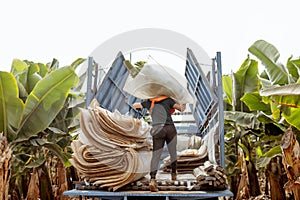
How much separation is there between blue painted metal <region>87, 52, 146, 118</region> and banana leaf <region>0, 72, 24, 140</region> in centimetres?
136

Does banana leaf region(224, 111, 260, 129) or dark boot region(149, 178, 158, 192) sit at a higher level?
banana leaf region(224, 111, 260, 129)

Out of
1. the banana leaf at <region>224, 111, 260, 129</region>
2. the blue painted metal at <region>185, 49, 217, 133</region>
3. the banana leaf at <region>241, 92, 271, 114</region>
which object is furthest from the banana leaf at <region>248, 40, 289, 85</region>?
the blue painted metal at <region>185, 49, 217, 133</region>

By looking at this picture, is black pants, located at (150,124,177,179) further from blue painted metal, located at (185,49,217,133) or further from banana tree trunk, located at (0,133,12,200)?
banana tree trunk, located at (0,133,12,200)

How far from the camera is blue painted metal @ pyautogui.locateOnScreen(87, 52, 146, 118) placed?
4.57 metres

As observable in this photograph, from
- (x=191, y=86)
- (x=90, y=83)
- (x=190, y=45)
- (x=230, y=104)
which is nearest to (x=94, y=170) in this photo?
(x=90, y=83)

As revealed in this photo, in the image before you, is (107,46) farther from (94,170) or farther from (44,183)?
(44,183)

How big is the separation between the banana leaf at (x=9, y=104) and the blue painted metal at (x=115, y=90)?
1358 millimetres

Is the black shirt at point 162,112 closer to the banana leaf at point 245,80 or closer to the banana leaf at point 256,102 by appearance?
the banana leaf at point 256,102

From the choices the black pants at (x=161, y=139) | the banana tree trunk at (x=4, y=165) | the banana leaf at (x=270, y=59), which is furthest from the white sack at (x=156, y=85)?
the banana leaf at (x=270, y=59)

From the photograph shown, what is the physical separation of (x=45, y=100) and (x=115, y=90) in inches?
42.4

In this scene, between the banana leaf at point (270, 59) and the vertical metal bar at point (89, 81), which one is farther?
the banana leaf at point (270, 59)

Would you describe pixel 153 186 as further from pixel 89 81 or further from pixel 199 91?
pixel 199 91

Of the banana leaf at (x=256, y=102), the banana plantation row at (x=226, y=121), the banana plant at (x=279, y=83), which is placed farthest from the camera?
the banana leaf at (x=256, y=102)

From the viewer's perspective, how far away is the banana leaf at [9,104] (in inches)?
193
